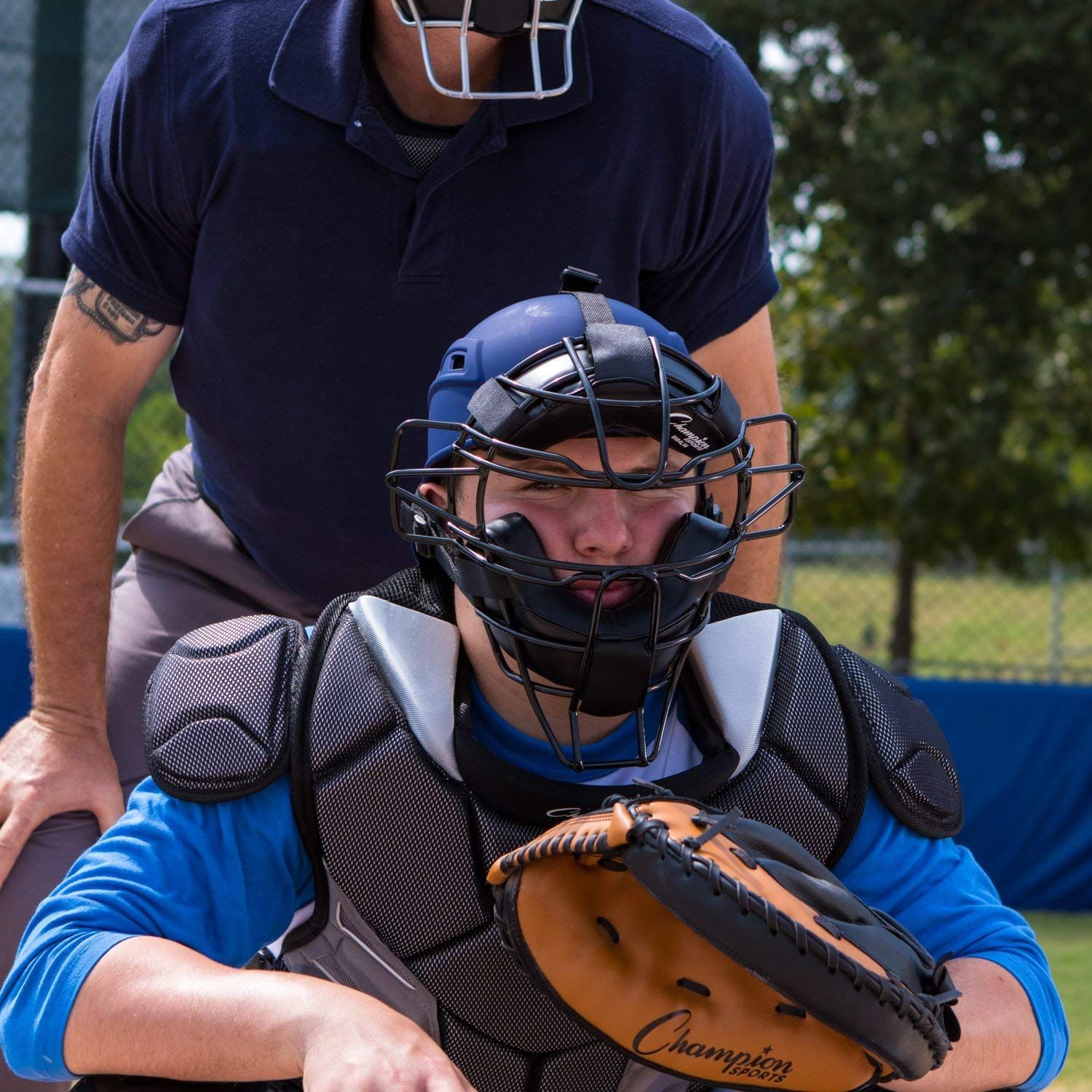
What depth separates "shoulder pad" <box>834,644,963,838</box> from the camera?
198cm

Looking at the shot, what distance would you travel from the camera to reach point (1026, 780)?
667 centimetres

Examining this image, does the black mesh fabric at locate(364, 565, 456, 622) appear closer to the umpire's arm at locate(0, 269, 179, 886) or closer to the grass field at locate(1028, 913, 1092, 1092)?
the umpire's arm at locate(0, 269, 179, 886)

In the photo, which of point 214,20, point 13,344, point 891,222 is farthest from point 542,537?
point 891,222

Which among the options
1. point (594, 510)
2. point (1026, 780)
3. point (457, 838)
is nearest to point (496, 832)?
point (457, 838)

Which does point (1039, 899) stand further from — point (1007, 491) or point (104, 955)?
point (104, 955)

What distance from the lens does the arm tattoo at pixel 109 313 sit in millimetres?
2514

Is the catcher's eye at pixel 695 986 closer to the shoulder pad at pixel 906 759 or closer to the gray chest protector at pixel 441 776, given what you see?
the gray chest protector at pixel 441 776

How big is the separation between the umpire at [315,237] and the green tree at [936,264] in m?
5.83

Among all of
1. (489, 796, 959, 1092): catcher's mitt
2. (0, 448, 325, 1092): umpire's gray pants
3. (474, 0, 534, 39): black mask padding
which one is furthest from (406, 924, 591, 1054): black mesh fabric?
(474, 0, 534, 39): black mask padding

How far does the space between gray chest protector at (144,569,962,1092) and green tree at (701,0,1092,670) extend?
6.59 meters

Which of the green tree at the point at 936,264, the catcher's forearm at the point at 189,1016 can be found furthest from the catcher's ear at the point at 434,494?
the green tree at the point at 936,264

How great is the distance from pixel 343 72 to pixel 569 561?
3.32 feet

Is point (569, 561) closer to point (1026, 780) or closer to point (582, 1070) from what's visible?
point (582, 1070)

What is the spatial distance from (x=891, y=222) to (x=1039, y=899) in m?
3.86
